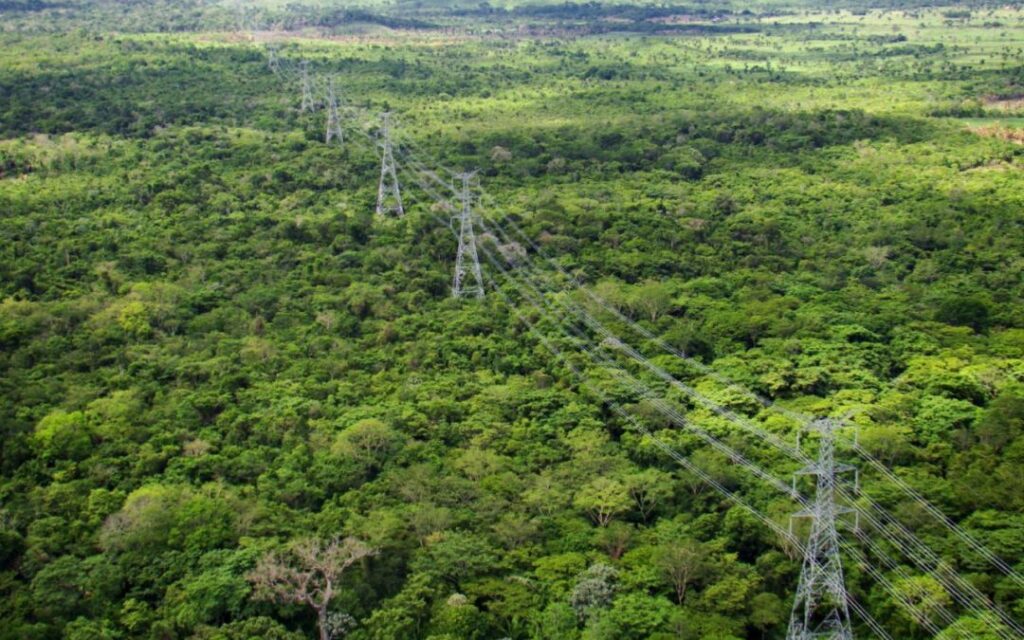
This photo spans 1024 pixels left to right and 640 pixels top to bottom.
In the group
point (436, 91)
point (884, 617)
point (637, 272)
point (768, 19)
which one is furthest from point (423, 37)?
point (884, 617)

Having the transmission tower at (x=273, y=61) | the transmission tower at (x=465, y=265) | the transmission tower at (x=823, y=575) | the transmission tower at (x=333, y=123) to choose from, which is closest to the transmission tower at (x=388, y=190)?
the transmission tower at (x=465, y=265)

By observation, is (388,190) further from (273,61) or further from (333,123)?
(273,61)

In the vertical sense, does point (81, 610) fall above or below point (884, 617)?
below

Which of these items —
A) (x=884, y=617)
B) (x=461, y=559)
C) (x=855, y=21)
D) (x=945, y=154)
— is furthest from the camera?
(x=855, y=21)

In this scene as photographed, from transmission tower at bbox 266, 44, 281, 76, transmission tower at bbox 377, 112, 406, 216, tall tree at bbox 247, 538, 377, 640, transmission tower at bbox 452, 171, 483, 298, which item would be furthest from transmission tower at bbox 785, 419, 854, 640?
transmission tower at bbox 266, 44, 281, 76

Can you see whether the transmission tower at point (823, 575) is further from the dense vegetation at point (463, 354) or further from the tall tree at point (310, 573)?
the tall tree at point (310, 573)

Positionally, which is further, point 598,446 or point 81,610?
Result: point 598,446

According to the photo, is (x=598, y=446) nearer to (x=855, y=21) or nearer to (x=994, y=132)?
(x=994, y=132)
